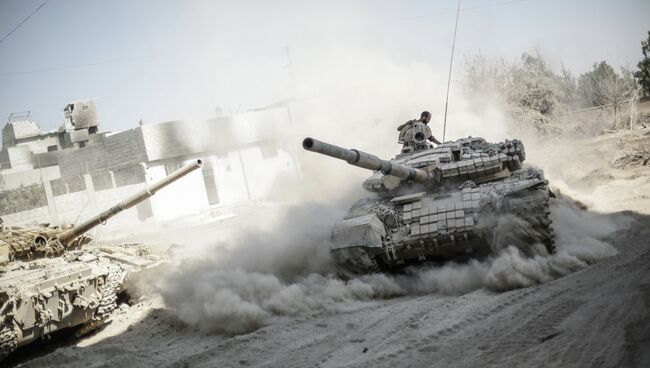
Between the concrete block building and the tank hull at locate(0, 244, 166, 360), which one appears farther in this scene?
the concrete block building

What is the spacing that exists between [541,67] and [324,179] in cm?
1925

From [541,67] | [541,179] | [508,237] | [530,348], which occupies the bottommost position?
[530,348]

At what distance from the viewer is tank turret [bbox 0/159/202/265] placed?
31.7ft

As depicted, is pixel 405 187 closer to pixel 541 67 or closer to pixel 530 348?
pixel 530 348

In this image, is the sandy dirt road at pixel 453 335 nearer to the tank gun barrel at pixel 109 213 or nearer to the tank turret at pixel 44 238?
the tank turret at pixel 44 238

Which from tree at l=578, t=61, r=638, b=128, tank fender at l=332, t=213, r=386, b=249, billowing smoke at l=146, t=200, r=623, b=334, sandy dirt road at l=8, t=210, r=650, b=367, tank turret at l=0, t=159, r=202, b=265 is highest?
tree at l=578, t=61, r=638, b=128

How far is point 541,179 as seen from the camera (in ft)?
26.9

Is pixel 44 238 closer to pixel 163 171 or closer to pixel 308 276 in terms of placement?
pixel 308 276

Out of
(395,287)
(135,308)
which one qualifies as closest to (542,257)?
(395,287)

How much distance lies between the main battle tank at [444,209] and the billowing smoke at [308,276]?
28 cm

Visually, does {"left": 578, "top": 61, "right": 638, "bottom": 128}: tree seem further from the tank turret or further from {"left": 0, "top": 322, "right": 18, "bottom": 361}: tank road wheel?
{"left": 0, "top": 322, "right": 18, "bottom": 361}: tank road wheel

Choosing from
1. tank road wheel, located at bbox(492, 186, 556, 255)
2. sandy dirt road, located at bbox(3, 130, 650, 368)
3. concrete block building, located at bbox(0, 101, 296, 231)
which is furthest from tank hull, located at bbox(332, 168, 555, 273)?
concrete block building, located at bbox(0, 101, 296, 231)

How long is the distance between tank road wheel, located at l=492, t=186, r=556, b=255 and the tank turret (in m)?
5.46

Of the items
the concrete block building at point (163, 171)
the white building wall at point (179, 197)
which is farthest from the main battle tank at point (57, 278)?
the concrete block building at point (163, 171)
